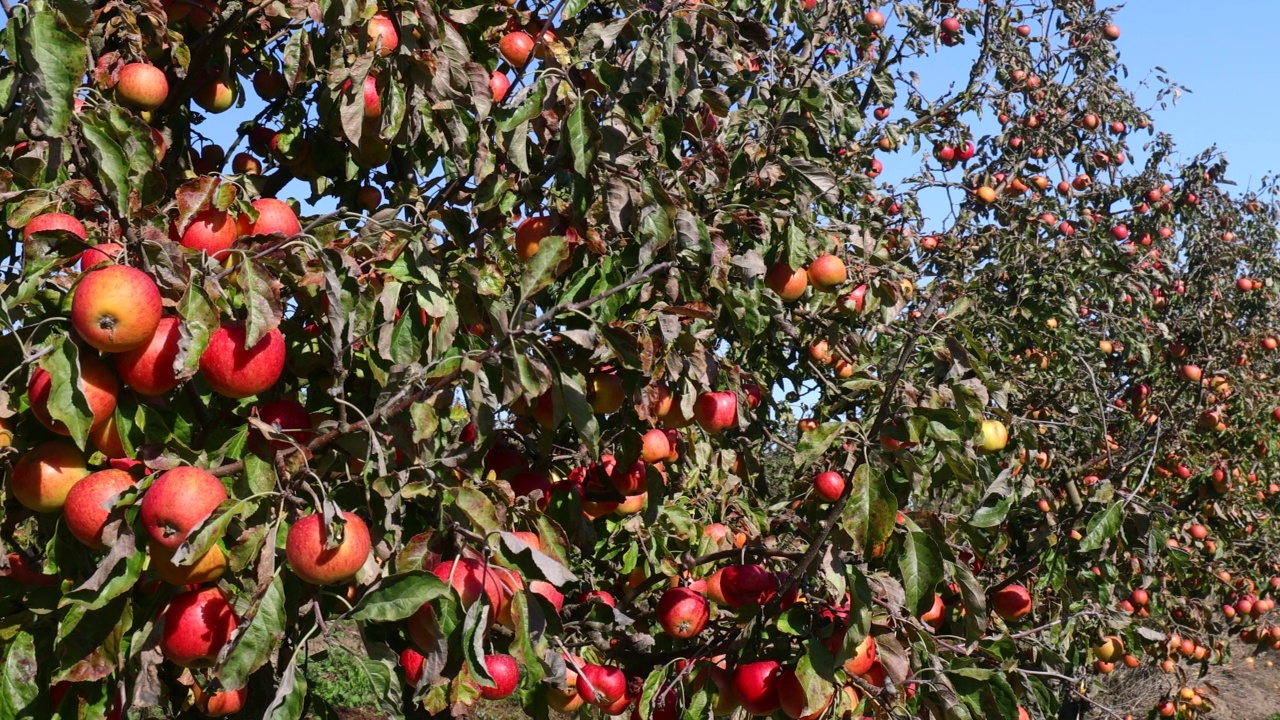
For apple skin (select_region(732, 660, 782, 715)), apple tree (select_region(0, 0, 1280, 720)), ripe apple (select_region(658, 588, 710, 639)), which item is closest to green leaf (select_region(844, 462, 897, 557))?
apple tree (select_region(0, 0, 1280, 720))

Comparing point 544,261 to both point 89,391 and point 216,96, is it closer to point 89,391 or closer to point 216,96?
point 89,391

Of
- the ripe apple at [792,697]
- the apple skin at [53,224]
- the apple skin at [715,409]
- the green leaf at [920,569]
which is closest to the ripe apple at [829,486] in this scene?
the apple skin at [715,409]

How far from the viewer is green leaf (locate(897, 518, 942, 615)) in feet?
6.30

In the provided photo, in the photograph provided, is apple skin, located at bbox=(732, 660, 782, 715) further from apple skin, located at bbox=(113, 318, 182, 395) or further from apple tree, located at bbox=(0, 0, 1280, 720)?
apple skin, located at bbox=(113, 318, 182, 395)

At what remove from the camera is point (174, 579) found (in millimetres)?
1657

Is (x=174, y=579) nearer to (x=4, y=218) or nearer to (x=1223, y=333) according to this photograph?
(x=4, y=218)

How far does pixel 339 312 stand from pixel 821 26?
126 inches

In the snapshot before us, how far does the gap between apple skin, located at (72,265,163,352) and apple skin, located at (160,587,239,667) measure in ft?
1.50

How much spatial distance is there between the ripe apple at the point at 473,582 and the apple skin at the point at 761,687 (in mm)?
742

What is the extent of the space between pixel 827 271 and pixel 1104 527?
102 cm

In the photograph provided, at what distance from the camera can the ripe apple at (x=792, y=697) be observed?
212 centimetres

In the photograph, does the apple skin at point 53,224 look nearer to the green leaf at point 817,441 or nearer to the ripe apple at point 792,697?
the green leaf at point 817,441

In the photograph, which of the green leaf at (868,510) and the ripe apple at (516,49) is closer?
the green leaf at (868,510)

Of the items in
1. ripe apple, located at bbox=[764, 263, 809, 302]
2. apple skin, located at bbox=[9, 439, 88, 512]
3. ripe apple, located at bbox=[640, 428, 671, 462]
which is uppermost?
ripe apple, located at bbox=[764, 263, 809, 302]
